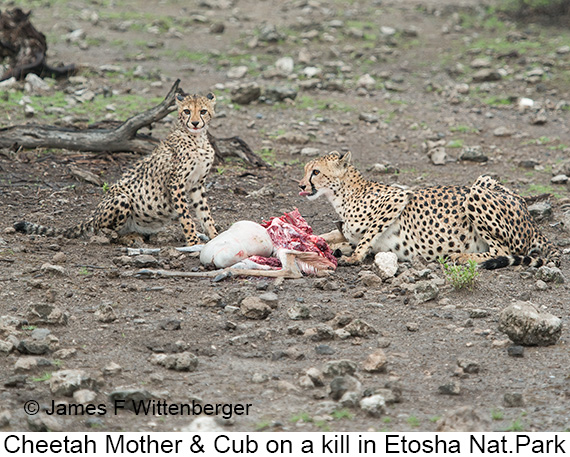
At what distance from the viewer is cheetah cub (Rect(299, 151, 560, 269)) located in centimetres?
735

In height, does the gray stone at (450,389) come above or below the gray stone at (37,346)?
above

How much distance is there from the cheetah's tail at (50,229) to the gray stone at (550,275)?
4100 millimetres

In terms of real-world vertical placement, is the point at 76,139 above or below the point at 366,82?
above

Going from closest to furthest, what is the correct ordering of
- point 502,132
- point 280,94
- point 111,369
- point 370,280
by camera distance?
point 111,369, point 370,280, point 502,132, point 280,94

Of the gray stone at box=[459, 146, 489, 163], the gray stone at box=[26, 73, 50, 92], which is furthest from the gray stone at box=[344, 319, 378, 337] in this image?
the gray stone at box=[26, 73, 50, 92]

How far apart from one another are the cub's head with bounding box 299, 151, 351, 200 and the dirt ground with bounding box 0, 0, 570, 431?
0.76 meters

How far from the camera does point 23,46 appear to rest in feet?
45.8

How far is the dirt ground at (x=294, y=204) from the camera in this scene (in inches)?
185

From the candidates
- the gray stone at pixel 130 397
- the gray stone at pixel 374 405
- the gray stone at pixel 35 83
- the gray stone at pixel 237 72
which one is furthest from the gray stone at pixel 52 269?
the gray stone at pixel 237 72

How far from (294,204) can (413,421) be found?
5245mm

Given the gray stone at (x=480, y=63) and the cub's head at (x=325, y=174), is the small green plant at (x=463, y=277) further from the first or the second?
the gray stone at (x=480, y=63)

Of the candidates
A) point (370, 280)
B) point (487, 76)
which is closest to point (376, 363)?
point (370, 280)

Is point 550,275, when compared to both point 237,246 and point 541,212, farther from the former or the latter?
point 237,246

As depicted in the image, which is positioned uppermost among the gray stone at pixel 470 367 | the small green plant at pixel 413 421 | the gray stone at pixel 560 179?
the small green plant at pixel 413 421
